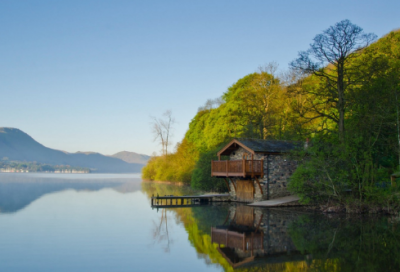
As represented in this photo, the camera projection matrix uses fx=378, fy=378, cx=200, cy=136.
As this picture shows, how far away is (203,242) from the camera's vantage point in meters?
14.1

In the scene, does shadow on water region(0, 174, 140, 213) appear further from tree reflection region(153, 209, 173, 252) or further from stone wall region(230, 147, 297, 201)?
stone wall region(230, 147, 297, 201)

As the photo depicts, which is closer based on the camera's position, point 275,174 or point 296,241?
point 296,241

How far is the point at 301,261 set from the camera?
1092cm

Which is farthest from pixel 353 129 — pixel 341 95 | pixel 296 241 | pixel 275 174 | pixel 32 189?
pixel 32 189

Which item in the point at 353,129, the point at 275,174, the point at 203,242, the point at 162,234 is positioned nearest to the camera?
the point at 203,242

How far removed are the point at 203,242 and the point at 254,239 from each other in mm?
1912

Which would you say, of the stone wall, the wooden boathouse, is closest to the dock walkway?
the stone wall

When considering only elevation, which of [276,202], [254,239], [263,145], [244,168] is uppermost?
[263,145]

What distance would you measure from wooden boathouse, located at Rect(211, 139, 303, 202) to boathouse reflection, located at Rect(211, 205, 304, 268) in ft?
17.8

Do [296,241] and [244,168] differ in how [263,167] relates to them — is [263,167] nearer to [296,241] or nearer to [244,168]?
[244,168]

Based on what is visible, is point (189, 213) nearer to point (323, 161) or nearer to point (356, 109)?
point (323, 161)

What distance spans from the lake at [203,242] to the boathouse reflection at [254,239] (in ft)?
0.10

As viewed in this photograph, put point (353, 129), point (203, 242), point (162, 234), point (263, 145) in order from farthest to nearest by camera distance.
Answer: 1. point (263, 145)
2. point (353, 129)
3. point (162, 234)
4. point (203, 242)

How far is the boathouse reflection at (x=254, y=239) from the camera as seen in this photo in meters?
11.4
